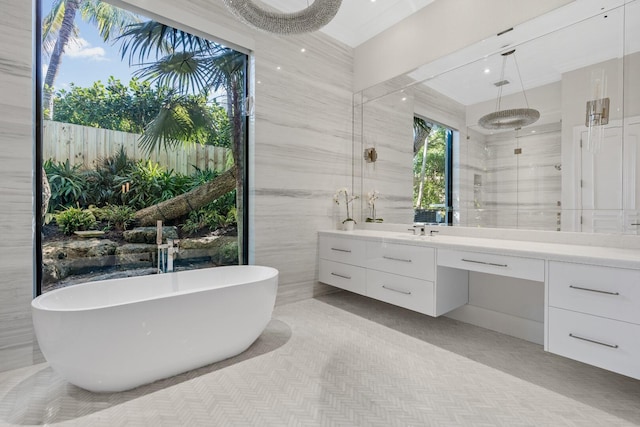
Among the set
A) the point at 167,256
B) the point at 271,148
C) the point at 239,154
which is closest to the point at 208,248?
the point at 167,256

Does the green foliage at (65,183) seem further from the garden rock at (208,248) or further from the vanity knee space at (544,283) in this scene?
the vanity knee space at (544,283)

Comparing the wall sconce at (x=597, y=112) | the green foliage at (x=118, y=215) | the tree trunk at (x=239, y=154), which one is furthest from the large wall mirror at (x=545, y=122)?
the green foliage at (x=118, y=215)

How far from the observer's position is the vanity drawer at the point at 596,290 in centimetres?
151

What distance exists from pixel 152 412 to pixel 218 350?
1.61ft

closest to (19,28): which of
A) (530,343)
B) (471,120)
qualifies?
(471,120)

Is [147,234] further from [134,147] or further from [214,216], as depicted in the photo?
[134,147]

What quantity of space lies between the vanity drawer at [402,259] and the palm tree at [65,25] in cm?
271

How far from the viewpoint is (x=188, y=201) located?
280 centimetres

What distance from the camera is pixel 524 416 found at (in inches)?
60.1

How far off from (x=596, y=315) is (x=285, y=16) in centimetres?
248

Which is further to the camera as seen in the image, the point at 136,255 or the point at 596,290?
the point at 136,255

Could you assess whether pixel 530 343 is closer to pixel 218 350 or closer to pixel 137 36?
pixel 218 350

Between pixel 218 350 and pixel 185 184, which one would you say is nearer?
pixel 218 350

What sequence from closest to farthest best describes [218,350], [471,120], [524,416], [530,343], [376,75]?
[524,416]
[218,350]
[530,343]
[471,120]
[376,75]
